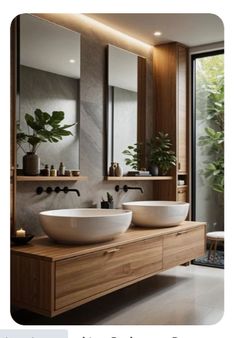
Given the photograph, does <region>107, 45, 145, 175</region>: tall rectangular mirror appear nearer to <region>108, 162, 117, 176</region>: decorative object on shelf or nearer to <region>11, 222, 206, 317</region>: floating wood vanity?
<region>108, 162, 117, 176</region>: decorative object on shelf

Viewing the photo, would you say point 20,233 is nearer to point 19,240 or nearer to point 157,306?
point 19,240

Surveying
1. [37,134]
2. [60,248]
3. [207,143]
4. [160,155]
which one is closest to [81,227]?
[60,248]

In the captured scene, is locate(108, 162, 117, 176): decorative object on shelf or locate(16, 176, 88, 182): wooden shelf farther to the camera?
locate(108, 162, 117, 176): decorative object on shelf

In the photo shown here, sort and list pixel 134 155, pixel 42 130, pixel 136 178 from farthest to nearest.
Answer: pixel 134 155 < pixel 136 178 < pixel 42 130

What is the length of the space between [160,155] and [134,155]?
0.32m

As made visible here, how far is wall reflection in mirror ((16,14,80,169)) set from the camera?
116 inches

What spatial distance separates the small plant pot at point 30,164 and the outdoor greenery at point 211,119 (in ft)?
7.48

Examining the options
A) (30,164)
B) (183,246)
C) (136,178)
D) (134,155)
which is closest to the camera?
(30,164)

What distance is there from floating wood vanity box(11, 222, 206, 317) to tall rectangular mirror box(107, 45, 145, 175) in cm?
96

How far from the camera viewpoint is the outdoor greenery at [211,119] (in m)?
4.47

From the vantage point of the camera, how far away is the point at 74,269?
247 cm

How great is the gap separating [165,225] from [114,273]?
0.92 meters

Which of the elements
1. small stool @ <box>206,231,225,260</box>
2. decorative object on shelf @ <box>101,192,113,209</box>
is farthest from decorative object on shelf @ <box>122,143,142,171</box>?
small stool @ <box>206,231,225,260</box>
